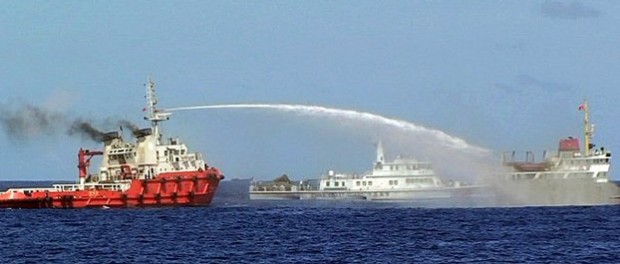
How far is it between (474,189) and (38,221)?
5984 centimetres

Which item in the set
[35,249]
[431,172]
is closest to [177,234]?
[35,249]

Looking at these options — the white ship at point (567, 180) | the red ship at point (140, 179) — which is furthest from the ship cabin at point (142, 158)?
the white ship at point (567, 180)

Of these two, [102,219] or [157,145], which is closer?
[102,219]

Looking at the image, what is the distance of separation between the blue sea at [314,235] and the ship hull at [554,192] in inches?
286

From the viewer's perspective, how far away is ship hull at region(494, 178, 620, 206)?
132m

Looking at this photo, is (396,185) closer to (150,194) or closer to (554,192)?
(554,192)

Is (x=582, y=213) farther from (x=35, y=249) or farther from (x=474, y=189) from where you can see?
(x=35, y=249)

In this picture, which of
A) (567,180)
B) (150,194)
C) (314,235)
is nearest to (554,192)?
(567,180)

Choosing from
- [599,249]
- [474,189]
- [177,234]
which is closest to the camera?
[599,249]

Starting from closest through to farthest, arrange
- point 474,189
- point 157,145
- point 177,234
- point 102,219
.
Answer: point 177,234, point 102,219, point 157,145, point 474,189

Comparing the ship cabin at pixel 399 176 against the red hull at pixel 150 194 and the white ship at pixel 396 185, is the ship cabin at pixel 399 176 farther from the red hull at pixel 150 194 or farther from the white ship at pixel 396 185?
the red hull at pixel 150 194

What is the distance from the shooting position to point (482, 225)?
99000 millimetres

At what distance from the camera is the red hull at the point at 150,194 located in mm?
126375

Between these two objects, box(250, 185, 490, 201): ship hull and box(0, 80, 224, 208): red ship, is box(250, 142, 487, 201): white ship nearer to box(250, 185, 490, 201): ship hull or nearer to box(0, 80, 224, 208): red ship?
box(250, 185, 490, 201): ship hull
